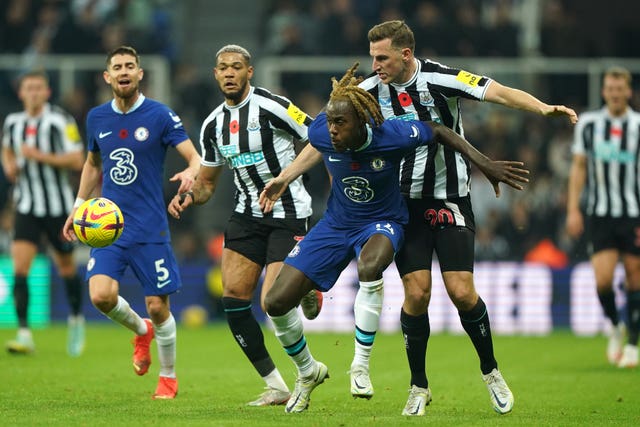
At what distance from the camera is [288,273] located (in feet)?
26.0

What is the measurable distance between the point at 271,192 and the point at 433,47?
11645mm

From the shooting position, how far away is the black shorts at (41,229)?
13070 millimetres

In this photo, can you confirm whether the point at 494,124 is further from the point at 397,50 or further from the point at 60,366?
the point at 397,50

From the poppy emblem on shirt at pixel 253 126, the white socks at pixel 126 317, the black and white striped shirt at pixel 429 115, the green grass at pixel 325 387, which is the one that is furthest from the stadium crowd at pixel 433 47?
the black and white striped shirt at pixel 429 115

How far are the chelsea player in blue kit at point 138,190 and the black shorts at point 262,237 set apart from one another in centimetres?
60

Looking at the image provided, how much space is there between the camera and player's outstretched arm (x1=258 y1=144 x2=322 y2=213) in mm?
8156

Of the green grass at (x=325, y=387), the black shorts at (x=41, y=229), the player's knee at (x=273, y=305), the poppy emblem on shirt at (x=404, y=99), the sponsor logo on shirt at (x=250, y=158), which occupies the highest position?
the poppy emblem on shirt at (x=404, y=99)

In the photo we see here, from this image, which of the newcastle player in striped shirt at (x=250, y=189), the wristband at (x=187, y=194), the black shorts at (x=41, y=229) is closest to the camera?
the wristband at (x=187, y=194)

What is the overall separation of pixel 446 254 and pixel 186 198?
185 centimetres

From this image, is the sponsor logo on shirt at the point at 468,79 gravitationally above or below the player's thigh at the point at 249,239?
above

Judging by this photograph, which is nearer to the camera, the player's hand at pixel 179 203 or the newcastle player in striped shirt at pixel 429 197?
the newcastle player in striped shirt at pixel 429 197

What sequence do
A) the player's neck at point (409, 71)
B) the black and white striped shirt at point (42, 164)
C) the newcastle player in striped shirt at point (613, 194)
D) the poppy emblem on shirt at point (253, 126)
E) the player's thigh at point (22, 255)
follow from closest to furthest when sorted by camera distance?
the player's neck at point (409, 71), the poppy emblem on shirt at point (253, 126), the newcastle player in striped shirt at point (613, 194), the player's thigh at point (22, 255), the black and white striped shirt at point (42, 164)

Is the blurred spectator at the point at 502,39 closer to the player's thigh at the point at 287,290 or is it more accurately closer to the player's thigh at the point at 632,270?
the player's thigh at the point at 632,270

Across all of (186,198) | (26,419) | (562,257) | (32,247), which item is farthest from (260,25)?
(26,419)
